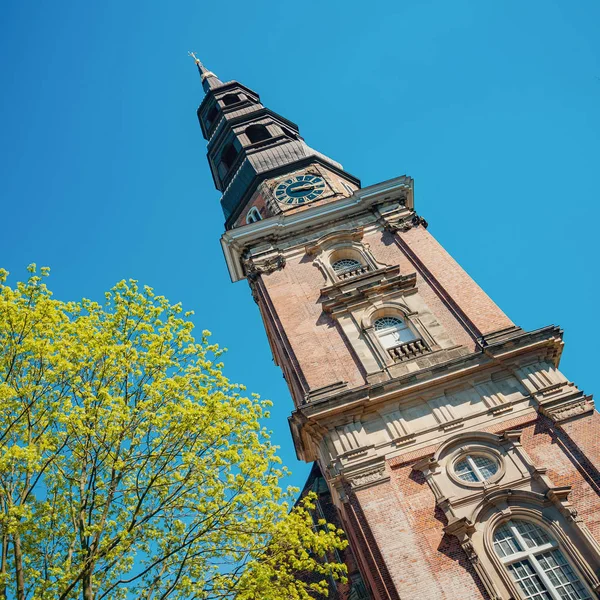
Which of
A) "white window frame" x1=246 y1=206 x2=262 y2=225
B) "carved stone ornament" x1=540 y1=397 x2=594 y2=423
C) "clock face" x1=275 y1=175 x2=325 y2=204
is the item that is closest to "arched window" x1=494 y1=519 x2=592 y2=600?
"carved stone ornament" x1=540 y1=397 x2=594 y2=423

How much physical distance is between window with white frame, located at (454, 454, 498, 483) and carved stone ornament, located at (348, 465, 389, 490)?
177 cm

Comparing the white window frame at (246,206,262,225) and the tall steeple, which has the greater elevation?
the tall steeple

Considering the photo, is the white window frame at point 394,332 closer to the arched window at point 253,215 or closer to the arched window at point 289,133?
the arched window at point 253,215

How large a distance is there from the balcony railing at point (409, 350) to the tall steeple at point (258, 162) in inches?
377

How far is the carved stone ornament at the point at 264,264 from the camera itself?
2348 cm

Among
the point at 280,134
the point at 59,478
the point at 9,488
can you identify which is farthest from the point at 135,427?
the point at 280,134

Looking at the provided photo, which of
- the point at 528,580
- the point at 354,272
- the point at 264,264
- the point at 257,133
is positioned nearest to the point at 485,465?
the point at 528,580

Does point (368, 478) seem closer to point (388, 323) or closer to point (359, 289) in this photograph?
point (388, 323)

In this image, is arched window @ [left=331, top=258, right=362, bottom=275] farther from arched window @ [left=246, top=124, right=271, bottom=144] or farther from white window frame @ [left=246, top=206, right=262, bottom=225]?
arched window @ [left=246, top=124, right=271, bottom=144]

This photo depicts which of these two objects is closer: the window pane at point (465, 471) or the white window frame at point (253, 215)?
the window pane at point (465, 471)

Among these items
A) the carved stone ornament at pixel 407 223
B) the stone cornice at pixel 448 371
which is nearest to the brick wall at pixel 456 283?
the carved stone ornament at pixel 407 223

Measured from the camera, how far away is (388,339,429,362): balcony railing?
18594 mm

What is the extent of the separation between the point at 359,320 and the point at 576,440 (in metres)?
7.35

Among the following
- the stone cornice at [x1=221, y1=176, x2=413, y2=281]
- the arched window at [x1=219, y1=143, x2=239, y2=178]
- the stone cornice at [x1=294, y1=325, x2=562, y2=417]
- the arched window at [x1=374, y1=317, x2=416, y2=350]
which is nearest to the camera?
the stone cornice at [x1=294, y1=325, x2=562, y2=417]
